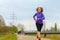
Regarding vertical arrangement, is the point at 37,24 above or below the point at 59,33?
above

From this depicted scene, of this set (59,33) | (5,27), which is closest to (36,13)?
(59,33)

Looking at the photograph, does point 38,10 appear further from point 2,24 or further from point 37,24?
point 2,24

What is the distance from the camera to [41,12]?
11.6 metres

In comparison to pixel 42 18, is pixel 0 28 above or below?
below

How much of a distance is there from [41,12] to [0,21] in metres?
90.2

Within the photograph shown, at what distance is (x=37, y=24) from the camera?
11.7 metres

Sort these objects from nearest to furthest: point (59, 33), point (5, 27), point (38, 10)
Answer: point (38, 10) → point (59, 33) → point (5, 27)

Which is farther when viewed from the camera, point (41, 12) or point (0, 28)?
point (0, 28)

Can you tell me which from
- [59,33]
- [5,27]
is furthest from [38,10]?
[5,27]

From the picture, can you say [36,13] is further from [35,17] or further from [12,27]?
[12,27]

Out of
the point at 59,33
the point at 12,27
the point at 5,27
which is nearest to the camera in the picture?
the point at 59,33

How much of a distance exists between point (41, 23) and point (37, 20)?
234mm

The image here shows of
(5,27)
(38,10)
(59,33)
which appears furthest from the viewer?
(5,27)

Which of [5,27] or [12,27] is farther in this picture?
[5,27]
